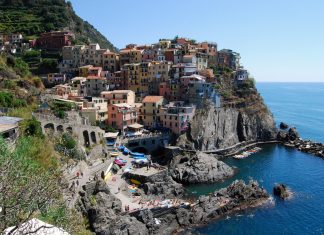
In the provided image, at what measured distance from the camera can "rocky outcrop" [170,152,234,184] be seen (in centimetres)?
6012

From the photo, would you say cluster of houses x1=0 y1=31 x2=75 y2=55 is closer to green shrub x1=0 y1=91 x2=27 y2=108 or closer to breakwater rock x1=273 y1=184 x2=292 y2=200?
green shrub x1=0 y1=91 x2=27 y2=108

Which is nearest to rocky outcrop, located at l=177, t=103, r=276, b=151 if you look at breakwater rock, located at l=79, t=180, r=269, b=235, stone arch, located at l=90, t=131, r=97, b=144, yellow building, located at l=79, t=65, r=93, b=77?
stone arch, located at l=90, t=131, r=97, b=144

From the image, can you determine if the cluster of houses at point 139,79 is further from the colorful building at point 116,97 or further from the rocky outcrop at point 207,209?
the rocky outcrop at point 207,209

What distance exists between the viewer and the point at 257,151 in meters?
81.0

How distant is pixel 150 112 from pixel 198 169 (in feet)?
59.2

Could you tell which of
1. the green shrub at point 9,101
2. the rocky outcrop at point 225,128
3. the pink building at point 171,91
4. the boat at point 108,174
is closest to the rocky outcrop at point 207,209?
the boat at point 108,174

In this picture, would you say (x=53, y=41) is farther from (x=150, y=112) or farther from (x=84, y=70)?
(x=150, y=112)

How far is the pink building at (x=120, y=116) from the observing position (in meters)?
69.8

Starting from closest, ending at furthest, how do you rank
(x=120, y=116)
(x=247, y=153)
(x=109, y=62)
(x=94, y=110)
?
(x=94, y=110), (x=120, y=116), (x=247, y=153), (x=109, y=62)

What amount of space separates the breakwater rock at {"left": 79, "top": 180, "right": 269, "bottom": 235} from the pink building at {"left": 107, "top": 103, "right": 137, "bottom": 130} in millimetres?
25841

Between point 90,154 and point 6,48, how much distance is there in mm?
48953

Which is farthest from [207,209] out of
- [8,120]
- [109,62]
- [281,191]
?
[109,62]

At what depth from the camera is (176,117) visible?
72125mm

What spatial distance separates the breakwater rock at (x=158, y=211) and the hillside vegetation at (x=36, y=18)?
219 feet
